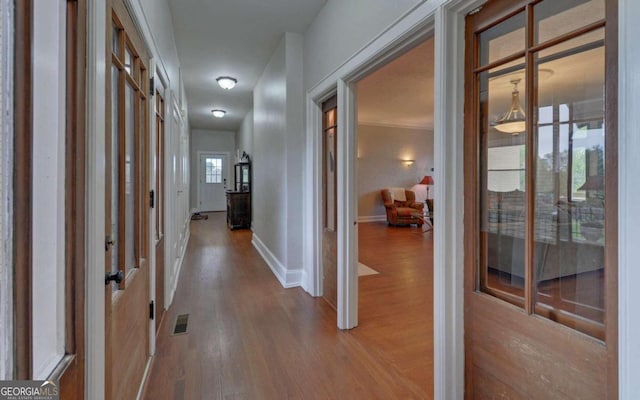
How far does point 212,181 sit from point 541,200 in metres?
10.6

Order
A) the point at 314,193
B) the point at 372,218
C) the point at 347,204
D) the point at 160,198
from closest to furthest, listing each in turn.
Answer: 1. the point at 347,204
2. the point at 160,198
3. the point at 314,193
4. the point at 372,218

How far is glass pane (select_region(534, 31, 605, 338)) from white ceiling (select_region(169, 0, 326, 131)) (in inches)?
97.8

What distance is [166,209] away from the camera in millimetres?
2938

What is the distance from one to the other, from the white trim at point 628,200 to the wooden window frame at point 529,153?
39 mm

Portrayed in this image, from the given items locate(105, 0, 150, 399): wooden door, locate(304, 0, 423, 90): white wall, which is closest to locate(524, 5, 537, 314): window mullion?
locate(304, 0, 423, 90): white wall

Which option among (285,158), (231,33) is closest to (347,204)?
(285,158)

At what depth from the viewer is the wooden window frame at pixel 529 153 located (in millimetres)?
915

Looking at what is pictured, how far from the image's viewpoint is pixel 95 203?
964 millimetres

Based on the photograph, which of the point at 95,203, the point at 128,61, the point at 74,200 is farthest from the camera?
the point at 128,61

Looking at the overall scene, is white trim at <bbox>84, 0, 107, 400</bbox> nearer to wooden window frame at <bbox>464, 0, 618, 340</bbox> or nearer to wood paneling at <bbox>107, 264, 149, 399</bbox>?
wood paneling at <bbox>107, 264, 149, 399</bbox>

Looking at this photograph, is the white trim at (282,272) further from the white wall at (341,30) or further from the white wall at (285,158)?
the white wall at (341,30)

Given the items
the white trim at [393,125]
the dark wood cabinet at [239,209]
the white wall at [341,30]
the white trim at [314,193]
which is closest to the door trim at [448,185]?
the white wall at [341,30]

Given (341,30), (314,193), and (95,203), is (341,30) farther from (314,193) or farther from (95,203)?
(95,203)

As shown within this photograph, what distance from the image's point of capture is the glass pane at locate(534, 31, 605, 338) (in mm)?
985
